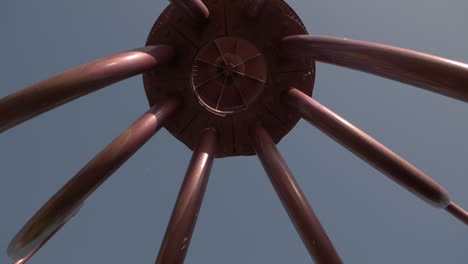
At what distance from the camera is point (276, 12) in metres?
11.1

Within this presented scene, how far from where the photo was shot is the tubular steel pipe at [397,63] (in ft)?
19.6

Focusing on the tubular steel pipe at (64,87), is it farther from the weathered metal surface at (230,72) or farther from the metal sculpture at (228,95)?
the weathered metal surface at (230,72)

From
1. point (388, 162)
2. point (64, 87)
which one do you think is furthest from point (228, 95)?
point (64, 87)

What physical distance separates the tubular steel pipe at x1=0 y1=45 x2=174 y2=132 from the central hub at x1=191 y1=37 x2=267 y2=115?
3715 mm

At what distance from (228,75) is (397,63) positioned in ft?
23.0

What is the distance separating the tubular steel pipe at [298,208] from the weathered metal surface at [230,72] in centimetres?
188

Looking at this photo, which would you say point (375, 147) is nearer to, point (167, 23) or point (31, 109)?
point (167, 23)

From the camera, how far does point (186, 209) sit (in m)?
8.63

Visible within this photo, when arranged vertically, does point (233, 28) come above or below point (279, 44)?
above

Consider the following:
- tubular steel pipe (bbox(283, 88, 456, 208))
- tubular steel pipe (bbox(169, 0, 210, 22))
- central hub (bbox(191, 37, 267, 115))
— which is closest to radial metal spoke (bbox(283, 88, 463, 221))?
tubular steel pipe (bbox(283, 88, 456, 208))

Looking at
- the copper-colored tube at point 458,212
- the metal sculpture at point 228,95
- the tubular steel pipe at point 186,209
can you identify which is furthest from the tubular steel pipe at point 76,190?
the copper-colored tube at point 458,212

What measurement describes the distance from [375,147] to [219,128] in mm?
5524

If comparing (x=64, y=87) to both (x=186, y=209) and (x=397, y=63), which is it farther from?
(x=397, y=63)

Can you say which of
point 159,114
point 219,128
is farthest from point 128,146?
point 219,128
